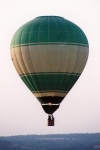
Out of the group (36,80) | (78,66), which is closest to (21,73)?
(36,80)

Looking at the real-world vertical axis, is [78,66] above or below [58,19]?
below

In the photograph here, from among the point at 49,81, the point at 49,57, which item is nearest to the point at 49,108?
the point at 49,81

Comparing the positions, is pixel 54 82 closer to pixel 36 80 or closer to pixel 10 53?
pixel 36 80

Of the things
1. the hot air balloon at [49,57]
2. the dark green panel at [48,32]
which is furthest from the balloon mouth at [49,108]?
the dark green panel at [48,32]

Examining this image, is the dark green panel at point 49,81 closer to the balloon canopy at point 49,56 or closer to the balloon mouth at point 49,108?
the balloon canopy at point 49,56

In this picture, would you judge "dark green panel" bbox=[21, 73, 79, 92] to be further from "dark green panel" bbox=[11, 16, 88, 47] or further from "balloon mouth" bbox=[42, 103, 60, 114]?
"dark green panel" bbox=[11, 16, 88, 47]

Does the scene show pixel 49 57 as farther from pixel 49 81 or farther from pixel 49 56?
pixel 49 81

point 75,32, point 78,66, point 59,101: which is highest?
point 75,32

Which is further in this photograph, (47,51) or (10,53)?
(10,53)

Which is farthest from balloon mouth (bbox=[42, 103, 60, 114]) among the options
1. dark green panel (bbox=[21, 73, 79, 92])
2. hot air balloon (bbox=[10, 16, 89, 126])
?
dark green panel (bbox=[21, 73, 79, 92])
